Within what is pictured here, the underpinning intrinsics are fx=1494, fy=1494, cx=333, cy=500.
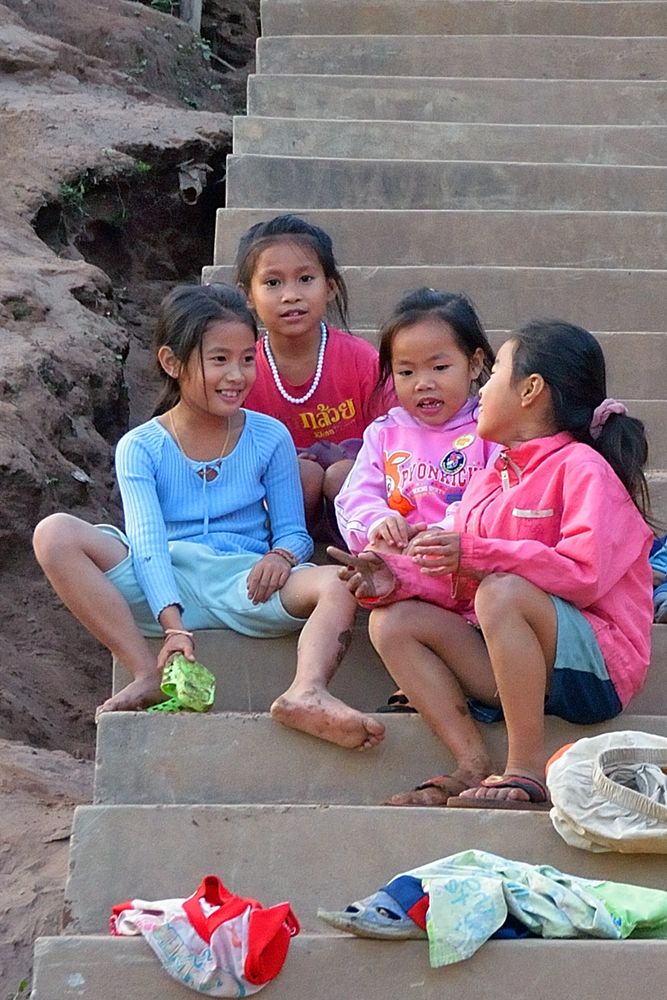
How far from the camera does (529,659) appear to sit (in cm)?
274

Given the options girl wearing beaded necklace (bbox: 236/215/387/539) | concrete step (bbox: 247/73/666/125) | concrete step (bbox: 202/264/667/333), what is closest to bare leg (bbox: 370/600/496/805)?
girl wearing beaded necklace (bbox: 236/215/387/539)

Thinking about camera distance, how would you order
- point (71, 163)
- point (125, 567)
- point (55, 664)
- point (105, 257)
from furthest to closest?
point (105, 257)
point (71, 163)
point (55, 664)
point (125, 567)

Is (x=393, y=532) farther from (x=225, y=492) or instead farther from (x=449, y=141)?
(x=449, y=141)

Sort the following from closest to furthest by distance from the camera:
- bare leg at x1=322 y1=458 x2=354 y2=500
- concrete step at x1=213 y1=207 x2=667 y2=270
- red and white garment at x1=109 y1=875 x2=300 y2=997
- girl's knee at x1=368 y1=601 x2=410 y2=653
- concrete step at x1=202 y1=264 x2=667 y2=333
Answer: red and white garment at x1=109 y1=875 x2=300 y2=997 < girl's knee at x1=368 y1=601 x2=410 y2=653 < bare leg at x1=322 y1=458 x2=354 y2=500 < concrete step at x1=202 y1=264 x2=667 y2=333 < concrete step at x1=213 y1=207 x2=667 y2=270

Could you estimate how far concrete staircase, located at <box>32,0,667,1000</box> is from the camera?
2270 mm

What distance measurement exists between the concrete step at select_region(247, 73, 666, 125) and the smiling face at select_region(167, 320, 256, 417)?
2.53 m

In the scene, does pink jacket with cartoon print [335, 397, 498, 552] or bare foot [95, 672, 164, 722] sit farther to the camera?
pink jacket with cartoon print [335, 397, 498, 552]

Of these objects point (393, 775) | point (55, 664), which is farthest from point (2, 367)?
point (393, 775)

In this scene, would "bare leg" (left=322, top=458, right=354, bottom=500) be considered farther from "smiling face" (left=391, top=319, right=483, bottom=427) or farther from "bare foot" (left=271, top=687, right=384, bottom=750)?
"bare foot" (left=271, top=687, right=384, bottom=750)

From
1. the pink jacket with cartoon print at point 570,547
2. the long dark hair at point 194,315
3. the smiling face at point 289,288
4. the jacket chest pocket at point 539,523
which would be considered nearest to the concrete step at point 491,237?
the smiling face at point 289,288

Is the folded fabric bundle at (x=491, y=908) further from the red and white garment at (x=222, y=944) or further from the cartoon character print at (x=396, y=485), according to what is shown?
the cartoon character print at (x=396, y=485)

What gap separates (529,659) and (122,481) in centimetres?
107

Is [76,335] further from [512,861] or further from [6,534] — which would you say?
[512,861]

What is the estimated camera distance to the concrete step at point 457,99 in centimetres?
568
